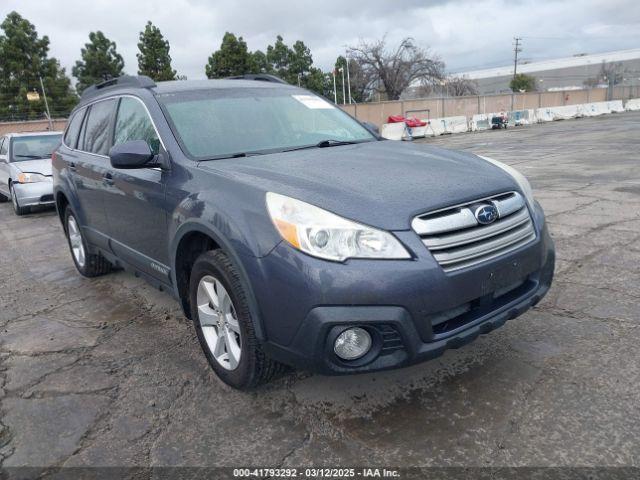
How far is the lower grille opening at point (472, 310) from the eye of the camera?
230cm

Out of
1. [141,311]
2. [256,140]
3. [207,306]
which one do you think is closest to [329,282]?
[207,306]

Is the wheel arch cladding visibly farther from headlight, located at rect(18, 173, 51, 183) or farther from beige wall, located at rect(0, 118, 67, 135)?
beige wall, located at rect(0, 118, 67, 135)

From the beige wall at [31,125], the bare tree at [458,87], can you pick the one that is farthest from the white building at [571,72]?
the beige wall at [31,125]

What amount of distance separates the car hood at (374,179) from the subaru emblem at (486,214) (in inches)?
3.1

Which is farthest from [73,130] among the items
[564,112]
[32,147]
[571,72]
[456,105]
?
[571,72]

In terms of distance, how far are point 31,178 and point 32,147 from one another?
102 cm

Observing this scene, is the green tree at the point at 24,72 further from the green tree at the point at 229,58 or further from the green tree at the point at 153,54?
the green tree at the point at 229,58

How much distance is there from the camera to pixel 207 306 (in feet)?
9.44

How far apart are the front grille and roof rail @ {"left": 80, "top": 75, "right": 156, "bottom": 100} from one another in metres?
2.42

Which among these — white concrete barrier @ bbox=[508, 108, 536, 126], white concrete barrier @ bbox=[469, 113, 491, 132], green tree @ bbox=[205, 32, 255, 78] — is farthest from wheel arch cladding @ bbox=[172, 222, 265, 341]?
green tree @ bbox=[205, 32, 255, 78]

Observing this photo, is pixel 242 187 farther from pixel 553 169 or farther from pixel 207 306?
pixel 553 169

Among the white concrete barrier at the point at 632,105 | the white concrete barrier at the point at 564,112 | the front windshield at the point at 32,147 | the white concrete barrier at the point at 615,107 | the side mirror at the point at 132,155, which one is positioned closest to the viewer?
the side mirror at the point at 132,155

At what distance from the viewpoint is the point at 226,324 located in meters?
2.73

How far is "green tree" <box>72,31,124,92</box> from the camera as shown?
4175 centimetres
